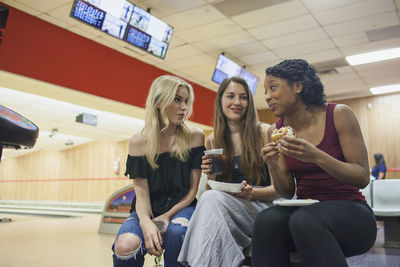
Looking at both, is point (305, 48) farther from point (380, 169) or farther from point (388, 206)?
point (388, 206)

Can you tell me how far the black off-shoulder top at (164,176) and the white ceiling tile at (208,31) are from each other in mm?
3996

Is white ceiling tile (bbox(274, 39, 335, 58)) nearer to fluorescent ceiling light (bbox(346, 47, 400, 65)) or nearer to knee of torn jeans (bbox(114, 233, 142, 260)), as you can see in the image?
fluorescent ceiling light (bbox(346, 47, 400, 65))

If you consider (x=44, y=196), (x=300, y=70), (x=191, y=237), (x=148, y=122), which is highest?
(x=300, y=70)

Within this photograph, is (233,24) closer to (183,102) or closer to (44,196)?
(183,102)

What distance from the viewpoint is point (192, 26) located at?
5.66 m

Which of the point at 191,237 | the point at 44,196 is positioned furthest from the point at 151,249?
the point at 44,196

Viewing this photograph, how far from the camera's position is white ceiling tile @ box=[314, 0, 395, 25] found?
16.6 ft

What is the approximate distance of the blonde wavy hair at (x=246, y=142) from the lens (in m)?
1.94

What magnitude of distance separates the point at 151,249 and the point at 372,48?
641 cm

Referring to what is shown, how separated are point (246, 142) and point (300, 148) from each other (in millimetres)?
633

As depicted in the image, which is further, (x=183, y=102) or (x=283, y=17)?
(x=283, y=17)

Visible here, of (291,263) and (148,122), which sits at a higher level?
(148,122)

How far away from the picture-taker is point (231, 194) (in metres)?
1.71

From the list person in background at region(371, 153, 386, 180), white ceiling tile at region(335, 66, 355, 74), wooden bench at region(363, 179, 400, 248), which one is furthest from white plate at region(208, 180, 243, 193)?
person in background at region(371, 153, 386, 180)
